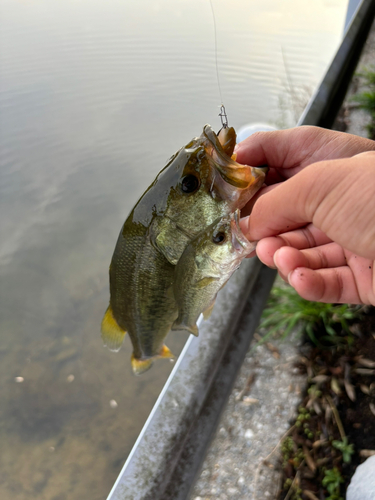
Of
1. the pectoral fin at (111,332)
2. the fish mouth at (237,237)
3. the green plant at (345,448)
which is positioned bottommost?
the green plant at (345,448)

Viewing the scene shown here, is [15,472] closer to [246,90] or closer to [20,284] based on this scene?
[20,284]

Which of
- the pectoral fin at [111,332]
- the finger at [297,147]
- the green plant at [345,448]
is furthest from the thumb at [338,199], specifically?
the green plant at [345,448]

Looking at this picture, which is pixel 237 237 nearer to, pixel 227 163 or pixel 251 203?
pixel 227 163

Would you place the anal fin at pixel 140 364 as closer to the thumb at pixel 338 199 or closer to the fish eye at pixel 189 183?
the fish eye at pixel 189 183

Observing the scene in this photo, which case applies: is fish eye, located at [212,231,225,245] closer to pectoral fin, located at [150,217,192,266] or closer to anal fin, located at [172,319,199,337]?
pectoral fin, located at [150,217,192,266]

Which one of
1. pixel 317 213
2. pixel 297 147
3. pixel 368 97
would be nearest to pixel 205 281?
pixel 317 213

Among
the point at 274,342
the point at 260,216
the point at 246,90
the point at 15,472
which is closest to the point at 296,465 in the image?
the point at 274,342

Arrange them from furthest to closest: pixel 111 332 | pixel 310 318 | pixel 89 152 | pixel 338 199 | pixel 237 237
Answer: pixel 89 152, pixel 310 318, pixel 111 332, pixel 237 237, pixel 338 199
